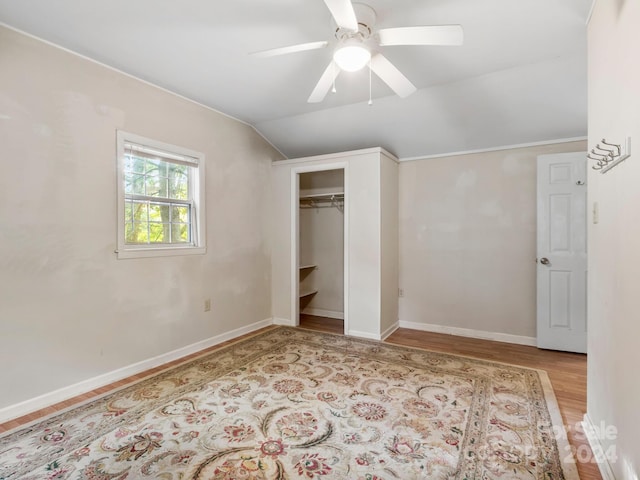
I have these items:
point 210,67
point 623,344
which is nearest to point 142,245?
point 210,67

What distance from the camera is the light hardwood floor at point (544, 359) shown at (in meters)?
2.07

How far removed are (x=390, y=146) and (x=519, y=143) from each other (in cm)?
140

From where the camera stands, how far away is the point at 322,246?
5.17 m

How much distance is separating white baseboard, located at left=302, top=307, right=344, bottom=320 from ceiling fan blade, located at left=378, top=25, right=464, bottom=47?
383 centimetres

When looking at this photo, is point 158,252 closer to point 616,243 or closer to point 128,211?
point 128,211

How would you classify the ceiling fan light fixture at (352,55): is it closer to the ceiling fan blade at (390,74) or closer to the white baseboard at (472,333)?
the ceiling fan blade at (390,74)

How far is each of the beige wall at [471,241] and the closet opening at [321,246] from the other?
1.00 metres

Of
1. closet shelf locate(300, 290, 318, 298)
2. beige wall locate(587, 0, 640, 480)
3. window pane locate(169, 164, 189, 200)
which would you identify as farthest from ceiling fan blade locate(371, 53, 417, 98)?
closet shelf locate(300, 290, 318, 298)

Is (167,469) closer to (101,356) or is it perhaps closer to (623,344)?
(101,356)

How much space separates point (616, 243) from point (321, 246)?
12.7 ft

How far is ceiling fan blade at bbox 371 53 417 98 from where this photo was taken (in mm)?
2090

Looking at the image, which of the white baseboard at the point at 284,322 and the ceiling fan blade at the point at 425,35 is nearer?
the ceiling fan blade at the point at 425,35

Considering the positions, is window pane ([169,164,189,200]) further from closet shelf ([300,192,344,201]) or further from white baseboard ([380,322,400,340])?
white baseboard ([380,322,400,340])

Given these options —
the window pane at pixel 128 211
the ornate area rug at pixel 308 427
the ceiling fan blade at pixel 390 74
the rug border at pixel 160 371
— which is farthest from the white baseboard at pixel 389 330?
the window pane at pixel 128 211
